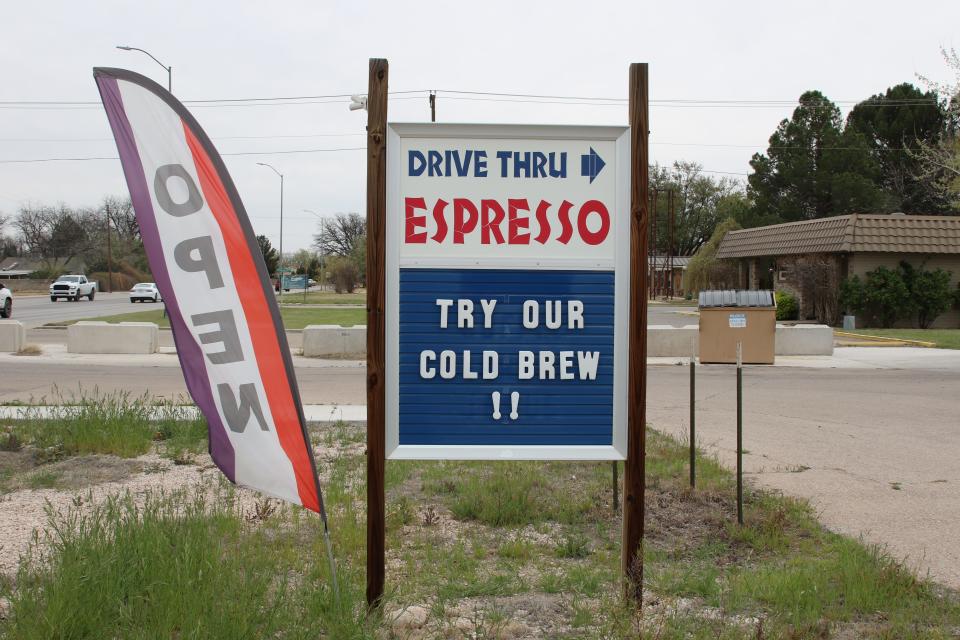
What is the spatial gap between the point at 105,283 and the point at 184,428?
85.7 metres

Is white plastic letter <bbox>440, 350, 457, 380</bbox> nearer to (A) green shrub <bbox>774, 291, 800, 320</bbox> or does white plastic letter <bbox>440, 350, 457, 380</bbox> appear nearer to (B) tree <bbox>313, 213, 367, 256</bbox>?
(A) green shrub <bbox>774, 291, 800, 320</bbox>

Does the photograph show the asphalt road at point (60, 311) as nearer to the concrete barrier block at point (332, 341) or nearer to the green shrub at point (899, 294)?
the concrete barrier block at point (332, 341)

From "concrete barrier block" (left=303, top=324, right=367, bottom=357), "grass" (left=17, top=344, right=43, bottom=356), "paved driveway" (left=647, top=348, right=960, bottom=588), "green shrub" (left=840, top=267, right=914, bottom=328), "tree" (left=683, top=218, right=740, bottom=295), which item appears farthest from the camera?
"tree" (left=683, top=218, right=740, bottom=295)

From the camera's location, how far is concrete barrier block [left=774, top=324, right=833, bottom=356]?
63.8 ft

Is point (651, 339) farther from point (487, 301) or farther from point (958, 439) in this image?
point (487, 301)

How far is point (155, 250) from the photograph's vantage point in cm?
385

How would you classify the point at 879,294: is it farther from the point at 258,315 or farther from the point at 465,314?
the point at 258,315

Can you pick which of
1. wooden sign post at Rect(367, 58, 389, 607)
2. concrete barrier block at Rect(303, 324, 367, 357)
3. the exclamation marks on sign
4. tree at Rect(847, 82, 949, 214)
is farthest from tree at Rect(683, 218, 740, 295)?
wooden sign post at Rect(367, 58, 389, 607)

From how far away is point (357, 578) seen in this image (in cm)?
453

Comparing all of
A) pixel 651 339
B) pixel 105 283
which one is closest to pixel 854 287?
pixel 651 339

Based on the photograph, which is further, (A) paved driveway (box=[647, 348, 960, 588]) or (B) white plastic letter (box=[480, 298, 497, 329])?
(A) paved driveway (box=[647, 348, 960, 588])

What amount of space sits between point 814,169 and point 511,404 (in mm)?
52383

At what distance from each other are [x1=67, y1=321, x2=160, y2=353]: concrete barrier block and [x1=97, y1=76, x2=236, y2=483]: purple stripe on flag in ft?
52.0

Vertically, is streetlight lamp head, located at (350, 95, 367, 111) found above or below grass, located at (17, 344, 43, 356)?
above
